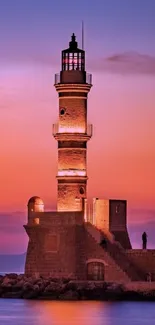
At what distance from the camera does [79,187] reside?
101750 millimetres

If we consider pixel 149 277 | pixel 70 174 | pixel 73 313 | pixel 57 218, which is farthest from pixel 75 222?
pixel 73 313

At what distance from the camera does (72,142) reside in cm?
10156

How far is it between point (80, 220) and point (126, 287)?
4.33 m

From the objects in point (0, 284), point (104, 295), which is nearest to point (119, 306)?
point (104, 295)

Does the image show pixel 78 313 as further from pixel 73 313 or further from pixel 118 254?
pixel 118 254

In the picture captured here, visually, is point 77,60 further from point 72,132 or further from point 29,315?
point 29,315

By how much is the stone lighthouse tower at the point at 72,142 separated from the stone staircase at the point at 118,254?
5.58 feet

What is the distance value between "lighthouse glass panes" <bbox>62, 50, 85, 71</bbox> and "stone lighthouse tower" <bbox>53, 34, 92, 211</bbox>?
A: 0.96m

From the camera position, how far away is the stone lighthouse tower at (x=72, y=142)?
10144 cm

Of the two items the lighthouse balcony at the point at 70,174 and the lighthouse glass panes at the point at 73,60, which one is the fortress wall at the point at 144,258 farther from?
the lighthouse glass panes at the point at 73,60

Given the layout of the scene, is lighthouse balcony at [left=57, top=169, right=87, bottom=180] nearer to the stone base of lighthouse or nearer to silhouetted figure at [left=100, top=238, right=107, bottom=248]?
the stone base of lighthouse

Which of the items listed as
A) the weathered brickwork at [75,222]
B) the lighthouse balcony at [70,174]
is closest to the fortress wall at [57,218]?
the weathered brickwork at [75,222]

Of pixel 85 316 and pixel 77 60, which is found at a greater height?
pixel 77 60

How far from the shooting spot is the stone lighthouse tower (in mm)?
101438
